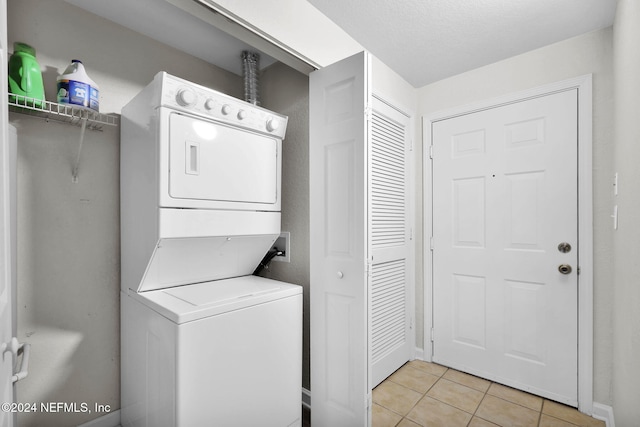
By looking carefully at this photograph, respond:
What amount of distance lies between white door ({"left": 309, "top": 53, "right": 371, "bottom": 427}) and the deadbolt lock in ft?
5.04

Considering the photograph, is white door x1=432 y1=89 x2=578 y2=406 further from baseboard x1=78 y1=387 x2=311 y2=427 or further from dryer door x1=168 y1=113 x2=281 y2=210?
baseboard x1=78 y1=387 x2=311 y2=427

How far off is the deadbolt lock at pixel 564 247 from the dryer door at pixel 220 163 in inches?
80.1

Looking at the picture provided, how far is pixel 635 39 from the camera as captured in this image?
1234 mm

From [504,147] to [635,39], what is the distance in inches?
47.2

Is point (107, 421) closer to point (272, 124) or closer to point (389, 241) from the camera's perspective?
point (272, 124)

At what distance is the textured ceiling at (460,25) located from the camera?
182cm

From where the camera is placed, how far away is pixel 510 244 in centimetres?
238

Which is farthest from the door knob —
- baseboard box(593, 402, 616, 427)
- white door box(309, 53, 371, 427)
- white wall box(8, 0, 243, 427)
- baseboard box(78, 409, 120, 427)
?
baseboard box(78, 409, 120, 427)

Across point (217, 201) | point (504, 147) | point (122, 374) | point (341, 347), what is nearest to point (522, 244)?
point (504, 147)

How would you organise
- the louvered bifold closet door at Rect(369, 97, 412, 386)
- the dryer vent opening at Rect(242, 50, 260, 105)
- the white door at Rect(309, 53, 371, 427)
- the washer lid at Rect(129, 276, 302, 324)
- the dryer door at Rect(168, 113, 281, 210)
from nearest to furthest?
the washer lid at Rect(129, 276, 302, 324) → the dryer door at Rect(168, 113, 281, 210) → the white door at Rect(309, 53, 371, 427) → the dryer vent opening at Rect(242, 50, 260, 105) → the louvered bifold closet door at Rect(369, 97, 412, 386)

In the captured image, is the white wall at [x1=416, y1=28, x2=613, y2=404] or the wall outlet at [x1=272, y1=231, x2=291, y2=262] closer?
A: the white wall at [x1=416, y1=28, x2=613, y2=404]

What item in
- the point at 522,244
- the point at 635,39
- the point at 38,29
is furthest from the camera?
the point at 522,244

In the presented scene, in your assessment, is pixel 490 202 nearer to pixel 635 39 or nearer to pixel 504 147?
pixel 504 147

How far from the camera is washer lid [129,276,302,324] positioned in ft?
4.57
